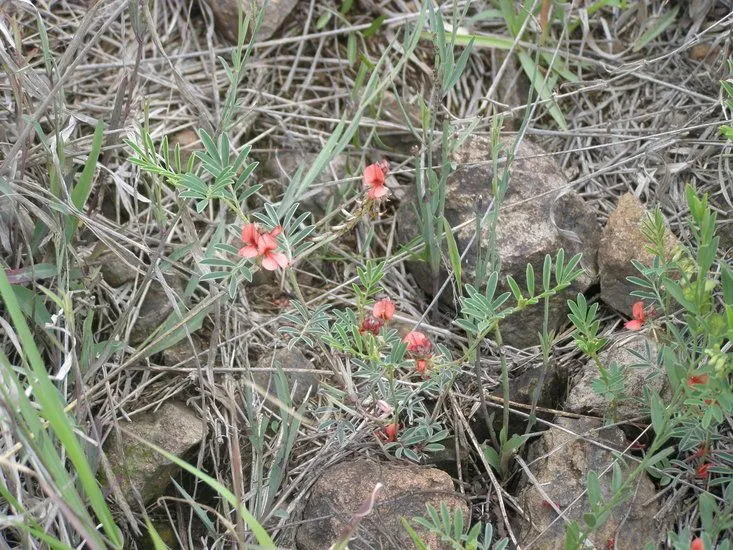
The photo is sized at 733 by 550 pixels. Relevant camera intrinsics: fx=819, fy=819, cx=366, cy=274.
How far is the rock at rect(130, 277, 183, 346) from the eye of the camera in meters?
2.41

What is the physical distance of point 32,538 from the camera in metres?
1.92

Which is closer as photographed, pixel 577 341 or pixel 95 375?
pixel 577 341

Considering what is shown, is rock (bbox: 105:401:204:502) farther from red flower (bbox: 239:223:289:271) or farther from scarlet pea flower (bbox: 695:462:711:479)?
scarlet pea flower (bbox: 695:462:711:479)

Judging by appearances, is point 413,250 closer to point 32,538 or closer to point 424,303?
point 424,303

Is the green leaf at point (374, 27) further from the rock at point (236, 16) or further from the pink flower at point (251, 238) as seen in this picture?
the pink flower at point (251, 238)

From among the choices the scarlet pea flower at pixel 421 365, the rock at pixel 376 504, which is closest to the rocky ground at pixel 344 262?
the rock at pixel 376 504

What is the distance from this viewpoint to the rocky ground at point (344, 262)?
2.08 metres

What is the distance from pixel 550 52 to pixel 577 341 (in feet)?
4.76

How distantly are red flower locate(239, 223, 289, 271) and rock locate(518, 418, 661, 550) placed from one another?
0.86m

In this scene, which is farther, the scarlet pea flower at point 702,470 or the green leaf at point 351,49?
the green leaf at point 351,49

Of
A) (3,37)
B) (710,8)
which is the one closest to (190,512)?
(3,37)

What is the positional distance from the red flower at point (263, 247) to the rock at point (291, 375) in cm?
50

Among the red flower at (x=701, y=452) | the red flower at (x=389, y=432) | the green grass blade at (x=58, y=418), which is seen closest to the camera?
the green grass blade at (x=58, y=418)

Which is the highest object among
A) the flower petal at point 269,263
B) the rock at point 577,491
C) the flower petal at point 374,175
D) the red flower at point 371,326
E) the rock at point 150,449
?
the flower petal at point 374,175
